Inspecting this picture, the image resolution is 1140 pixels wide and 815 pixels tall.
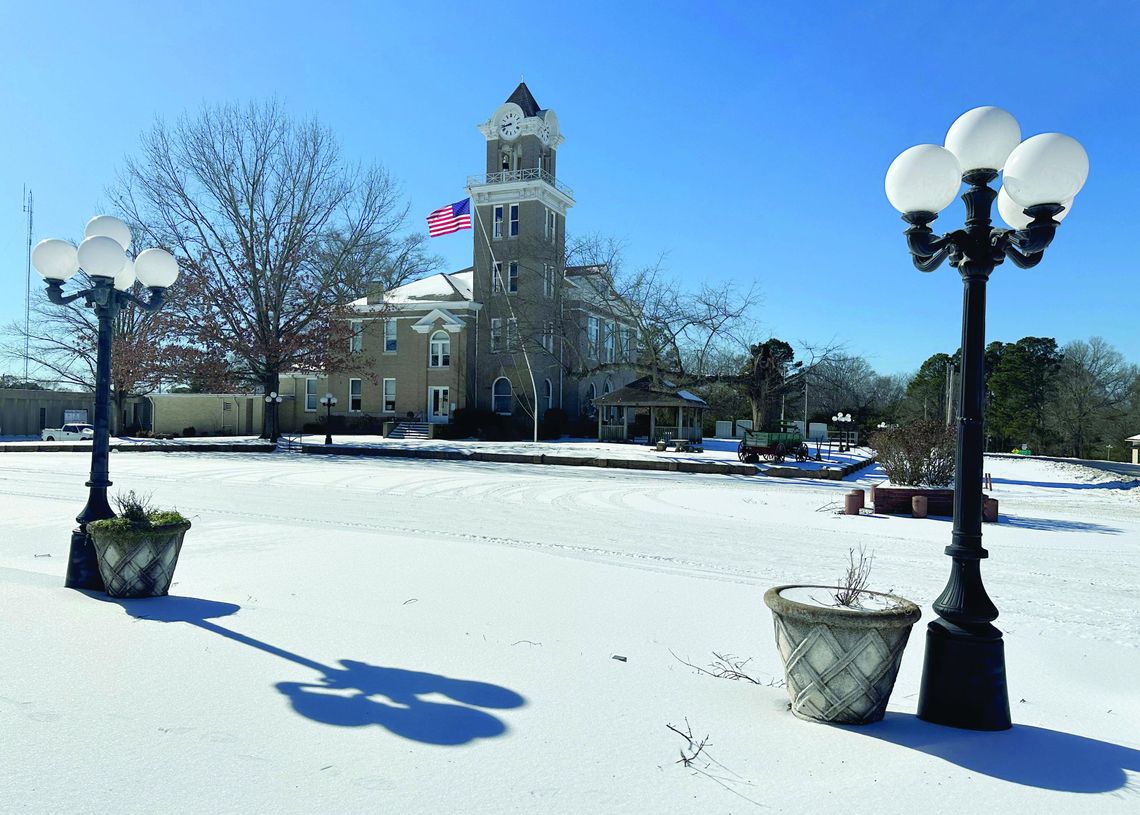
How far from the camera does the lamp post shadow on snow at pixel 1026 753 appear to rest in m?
3.46

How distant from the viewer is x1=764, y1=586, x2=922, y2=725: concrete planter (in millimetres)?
3834

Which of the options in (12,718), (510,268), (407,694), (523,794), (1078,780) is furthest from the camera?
(510,268)

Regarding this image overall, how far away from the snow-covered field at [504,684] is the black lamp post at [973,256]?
286 millimetres

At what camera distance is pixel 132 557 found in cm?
631

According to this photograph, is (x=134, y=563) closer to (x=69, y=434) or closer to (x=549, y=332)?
(x=549, y=332)

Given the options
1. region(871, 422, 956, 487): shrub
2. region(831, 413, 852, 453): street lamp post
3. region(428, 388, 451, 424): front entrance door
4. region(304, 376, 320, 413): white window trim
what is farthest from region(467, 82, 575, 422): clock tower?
region(871, 422, 956, 487): shrub

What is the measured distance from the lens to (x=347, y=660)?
4.96 meters

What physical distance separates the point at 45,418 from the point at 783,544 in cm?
5321

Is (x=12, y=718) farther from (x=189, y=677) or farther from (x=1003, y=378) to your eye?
(x=1003, y=378)

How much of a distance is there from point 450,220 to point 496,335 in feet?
27.7

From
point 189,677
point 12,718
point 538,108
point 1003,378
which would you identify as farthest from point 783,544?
point 1003,378

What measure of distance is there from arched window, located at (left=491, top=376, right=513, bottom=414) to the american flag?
389 inches

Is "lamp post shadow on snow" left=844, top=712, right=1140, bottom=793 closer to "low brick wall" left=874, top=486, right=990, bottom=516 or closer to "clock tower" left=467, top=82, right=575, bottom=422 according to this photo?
"low brick wall" left=874, top=486, right=990, bottom=516

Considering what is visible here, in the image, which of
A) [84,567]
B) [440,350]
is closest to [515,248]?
[440,350]
